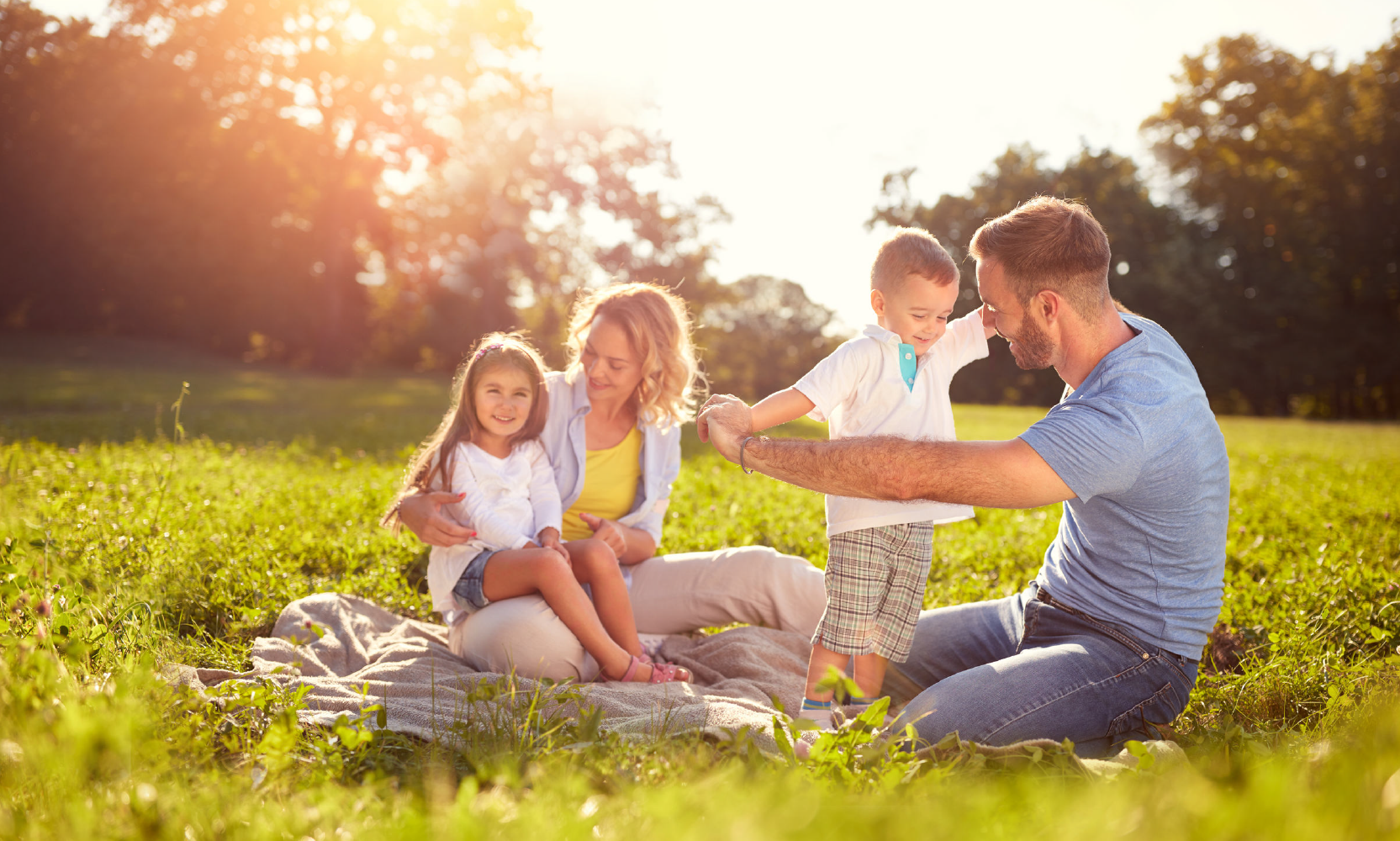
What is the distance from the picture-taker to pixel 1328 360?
103 ft

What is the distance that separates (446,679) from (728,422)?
1.44 m

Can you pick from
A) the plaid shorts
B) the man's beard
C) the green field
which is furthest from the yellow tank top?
the man's beard

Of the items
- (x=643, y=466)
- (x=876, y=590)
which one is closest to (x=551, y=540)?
(x=643, y=466)

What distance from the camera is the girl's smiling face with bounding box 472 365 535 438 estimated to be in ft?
13.3

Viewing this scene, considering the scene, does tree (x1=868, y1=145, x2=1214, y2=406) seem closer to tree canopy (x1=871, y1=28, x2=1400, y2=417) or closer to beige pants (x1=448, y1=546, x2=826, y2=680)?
tree canopy (x1=871, y1=28, x2=1400, y2=417)

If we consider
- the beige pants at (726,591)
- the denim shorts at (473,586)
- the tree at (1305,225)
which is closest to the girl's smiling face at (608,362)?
the beige pants at (726,591)

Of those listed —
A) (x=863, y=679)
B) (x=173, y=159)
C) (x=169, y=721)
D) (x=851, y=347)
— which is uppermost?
(x=173, y=159)

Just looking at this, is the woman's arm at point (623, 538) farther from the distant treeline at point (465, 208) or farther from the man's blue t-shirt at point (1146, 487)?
the distant treeline at point (465, 208)

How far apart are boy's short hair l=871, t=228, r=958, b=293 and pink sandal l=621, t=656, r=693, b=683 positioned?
1773 millimetres

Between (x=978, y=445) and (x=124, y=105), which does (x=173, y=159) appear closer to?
(x=124, y=105)

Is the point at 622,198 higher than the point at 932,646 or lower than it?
higher

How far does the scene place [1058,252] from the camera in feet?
9.89

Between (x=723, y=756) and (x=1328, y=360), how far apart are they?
122ft

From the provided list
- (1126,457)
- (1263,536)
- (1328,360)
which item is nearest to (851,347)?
(1126,457)
